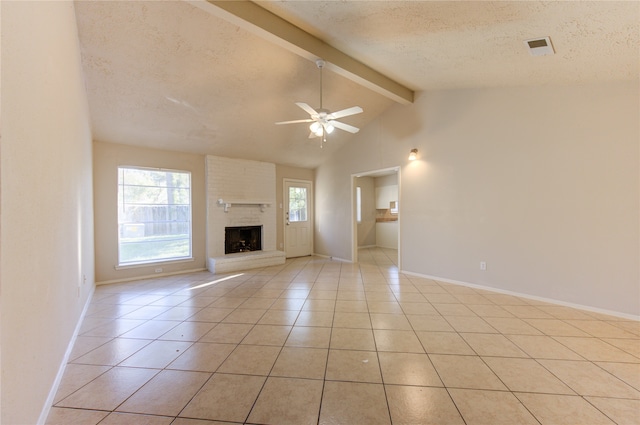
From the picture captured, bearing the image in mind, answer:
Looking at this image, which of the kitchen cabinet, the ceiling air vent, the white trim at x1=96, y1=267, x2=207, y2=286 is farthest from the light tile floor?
the kitchen cabinet

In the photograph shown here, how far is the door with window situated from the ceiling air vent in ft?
17.5

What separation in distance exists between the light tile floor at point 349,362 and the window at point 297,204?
11.8ft

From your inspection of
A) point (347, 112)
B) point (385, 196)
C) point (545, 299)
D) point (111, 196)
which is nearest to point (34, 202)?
point (347, 112)

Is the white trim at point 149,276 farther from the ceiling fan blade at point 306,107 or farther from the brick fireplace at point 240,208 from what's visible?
the ceiling fan blade at point 306,107

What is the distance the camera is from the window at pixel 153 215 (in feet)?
15.4

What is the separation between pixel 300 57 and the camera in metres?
3.47

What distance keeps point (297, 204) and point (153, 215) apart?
11.3ft

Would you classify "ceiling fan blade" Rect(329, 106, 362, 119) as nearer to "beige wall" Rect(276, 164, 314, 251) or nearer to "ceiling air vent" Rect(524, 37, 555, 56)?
"ceiling air vent" Rect(524, 37, 555, 56)

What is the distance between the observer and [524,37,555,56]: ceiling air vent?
257 centimetres

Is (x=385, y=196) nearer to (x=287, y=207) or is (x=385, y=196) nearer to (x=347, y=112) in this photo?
(x=287, y=207)

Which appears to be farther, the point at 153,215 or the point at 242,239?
the point at 242,239

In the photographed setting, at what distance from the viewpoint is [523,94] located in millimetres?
3633

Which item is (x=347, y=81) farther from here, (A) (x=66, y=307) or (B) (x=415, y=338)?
(A) (x=66, y=307)

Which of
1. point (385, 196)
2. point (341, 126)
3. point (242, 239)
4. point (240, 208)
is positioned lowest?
point (242, 239)
